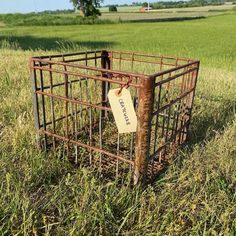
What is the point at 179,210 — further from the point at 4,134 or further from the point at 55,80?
the point at 55,80

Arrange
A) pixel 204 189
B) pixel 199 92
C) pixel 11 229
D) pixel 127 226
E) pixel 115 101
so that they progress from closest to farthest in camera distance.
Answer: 1. pixel 11 229
2. pixel 127 226
3. pixel 115 101
4. pixel 204 189
5. pixel 199 92

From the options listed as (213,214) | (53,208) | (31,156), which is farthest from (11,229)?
(213,214)

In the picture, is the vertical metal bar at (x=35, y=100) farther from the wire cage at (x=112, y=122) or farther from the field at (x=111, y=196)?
the field at (x=111, y=196)

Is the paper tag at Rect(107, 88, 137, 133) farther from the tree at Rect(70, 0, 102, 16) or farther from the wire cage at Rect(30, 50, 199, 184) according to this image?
the tree at Rect(70, 0, 102, 16)

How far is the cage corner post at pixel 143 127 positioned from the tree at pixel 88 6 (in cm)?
5906

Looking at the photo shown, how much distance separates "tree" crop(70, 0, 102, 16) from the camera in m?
57.3

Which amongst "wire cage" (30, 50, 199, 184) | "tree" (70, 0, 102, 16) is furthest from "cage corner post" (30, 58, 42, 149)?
"tree" (70, 0, 102, 16)

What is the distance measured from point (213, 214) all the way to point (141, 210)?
41cm

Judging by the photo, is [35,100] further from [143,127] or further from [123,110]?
[143,127]

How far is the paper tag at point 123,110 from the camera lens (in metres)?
1.73

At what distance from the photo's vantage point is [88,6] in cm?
5775

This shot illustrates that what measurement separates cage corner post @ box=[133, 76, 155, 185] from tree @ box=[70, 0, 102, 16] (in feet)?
194

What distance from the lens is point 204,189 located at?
1.89 m

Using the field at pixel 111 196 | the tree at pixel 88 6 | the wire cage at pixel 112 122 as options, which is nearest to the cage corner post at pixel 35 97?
the wire cage at pixel 112 122
